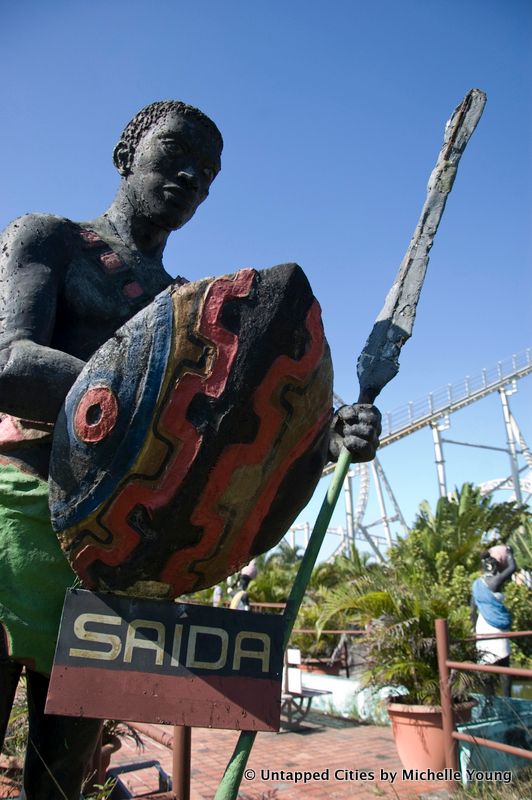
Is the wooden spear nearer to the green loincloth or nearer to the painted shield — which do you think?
the painted shield

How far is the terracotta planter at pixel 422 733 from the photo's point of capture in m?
4.38

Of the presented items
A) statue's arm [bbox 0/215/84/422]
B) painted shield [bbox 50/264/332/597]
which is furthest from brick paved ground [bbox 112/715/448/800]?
statue's arm [bbox 0/215/84/422]

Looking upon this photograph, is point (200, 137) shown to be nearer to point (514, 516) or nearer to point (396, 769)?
point (396, 769)

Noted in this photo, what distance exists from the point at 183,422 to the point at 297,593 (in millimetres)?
557

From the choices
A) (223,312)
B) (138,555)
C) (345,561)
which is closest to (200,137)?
(223,312)

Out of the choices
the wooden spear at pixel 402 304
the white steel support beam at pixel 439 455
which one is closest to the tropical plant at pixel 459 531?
the wooden spear at pixel 402 304

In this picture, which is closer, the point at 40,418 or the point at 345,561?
the point at 40,418

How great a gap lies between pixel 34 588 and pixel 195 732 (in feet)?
A: 20.3

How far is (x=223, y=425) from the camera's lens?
108cm

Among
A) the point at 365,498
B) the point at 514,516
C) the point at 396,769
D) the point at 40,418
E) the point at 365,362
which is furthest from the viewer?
the point at 365,498

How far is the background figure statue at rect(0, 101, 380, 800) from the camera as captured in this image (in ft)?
4.04

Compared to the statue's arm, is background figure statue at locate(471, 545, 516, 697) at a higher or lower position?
lower

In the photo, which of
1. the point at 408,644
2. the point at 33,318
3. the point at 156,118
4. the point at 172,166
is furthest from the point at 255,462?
the point at 408,644

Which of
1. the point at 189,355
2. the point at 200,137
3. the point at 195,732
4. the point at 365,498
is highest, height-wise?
the point at 365,498
